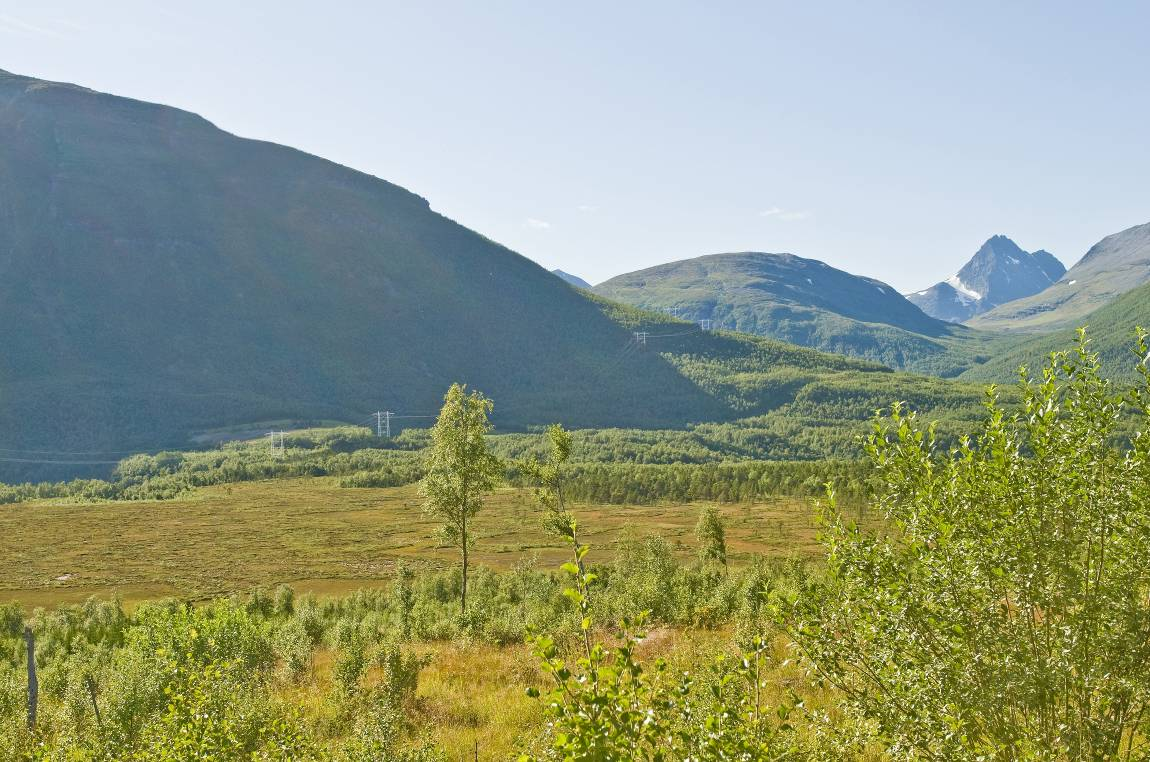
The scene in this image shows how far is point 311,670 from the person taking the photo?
1077 inches

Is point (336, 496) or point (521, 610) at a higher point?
point (521, 610)

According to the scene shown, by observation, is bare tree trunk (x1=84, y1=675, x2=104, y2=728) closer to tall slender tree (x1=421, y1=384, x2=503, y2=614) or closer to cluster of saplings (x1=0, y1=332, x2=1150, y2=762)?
cluster of saplings (x1=0, y1=332, x2=1150, y2=762)

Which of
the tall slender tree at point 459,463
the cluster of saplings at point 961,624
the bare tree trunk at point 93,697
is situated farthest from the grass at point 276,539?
the cluster of saplings at point 961,624

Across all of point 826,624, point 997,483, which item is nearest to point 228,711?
point 826,624

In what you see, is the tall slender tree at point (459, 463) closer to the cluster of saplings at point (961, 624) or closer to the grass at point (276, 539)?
the cluster of saplings at point (961, 624)

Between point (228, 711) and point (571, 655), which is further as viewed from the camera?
point (571, 655)

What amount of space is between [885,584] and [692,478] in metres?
153

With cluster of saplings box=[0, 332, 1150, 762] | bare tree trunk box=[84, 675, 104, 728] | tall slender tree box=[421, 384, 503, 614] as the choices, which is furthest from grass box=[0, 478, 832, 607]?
cluster of saplings box=[0, 332, 1150, 762]

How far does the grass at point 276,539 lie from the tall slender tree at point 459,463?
29.4 meters

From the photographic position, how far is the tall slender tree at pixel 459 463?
36031 millimetres

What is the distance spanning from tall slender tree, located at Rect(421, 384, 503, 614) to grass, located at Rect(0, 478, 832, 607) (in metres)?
29.4

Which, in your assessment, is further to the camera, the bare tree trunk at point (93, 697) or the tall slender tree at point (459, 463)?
the tall slender tree at point (459, 463)

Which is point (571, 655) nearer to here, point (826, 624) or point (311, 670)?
point (311, 670)

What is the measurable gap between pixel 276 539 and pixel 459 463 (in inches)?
3127
